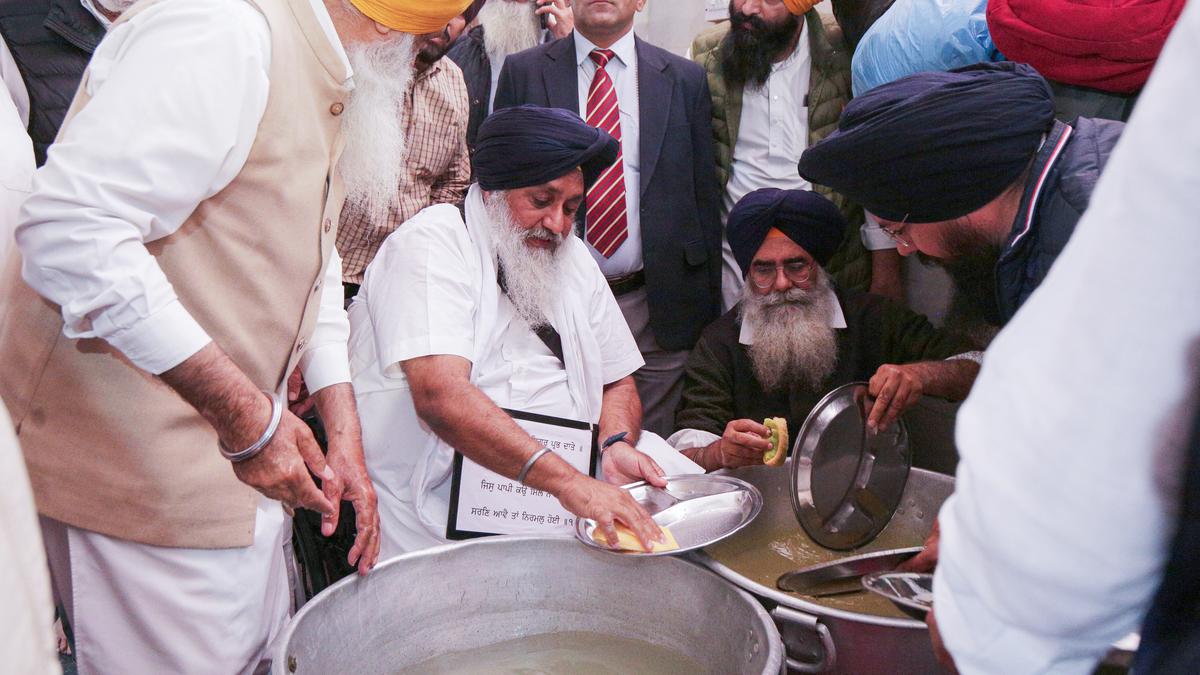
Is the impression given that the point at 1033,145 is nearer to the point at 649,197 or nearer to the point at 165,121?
the point at 165,121

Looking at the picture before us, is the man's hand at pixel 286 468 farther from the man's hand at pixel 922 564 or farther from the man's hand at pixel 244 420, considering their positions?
the man's hand at pixel 922 564

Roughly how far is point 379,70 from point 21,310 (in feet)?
2.48

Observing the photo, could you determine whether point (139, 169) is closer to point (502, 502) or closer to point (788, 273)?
point (502, 502)

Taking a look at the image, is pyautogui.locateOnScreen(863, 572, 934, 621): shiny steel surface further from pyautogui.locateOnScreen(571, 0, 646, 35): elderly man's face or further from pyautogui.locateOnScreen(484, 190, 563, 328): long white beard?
pyautogui.locateOnScreen(571, 0, 646, 35): elderly man's face

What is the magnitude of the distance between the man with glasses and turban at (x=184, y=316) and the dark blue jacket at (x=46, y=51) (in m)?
1.11

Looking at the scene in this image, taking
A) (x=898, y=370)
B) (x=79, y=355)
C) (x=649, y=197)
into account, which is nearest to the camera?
(x=79, y=355)

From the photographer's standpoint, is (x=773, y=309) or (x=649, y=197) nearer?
(x=773, y=309)

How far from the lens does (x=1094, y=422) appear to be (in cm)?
59

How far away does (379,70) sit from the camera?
1.87m

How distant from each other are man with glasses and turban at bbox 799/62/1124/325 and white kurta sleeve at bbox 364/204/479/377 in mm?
942

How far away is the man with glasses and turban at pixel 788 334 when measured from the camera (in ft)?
9.95

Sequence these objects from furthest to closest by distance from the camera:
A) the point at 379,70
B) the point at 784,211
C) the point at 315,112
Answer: the point at 784,211
the point at 379,70
the point at 315,112

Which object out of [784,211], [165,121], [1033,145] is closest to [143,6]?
Answer: [165,121]

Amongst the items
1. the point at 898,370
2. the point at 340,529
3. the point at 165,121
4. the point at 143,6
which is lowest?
the point at 340,529
